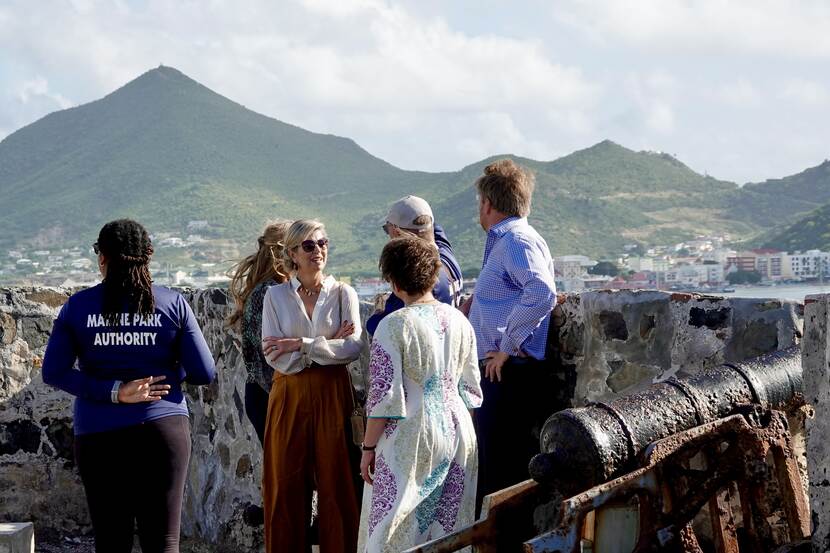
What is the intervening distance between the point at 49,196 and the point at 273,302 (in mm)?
122635

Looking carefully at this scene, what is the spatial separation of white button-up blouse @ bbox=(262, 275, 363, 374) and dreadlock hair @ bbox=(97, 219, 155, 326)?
2.35ft

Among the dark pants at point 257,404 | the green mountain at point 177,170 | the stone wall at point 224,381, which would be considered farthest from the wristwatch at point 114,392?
the green mountain at point 177,170

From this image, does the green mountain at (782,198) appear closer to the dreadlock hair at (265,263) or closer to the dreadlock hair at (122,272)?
the dreadlock hair at (265,263)

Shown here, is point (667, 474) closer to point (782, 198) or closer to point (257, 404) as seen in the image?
point (257, 404)

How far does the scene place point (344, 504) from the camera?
4.90 m

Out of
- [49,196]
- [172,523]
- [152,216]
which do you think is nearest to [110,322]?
[172,523]

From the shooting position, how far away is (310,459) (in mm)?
4926

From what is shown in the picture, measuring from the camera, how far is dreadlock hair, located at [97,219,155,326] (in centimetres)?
427

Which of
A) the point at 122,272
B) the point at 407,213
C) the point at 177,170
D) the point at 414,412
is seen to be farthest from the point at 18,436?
the point at 177,170

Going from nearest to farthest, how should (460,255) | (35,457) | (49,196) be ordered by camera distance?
1. (35,457)
2. (460,255)
3. (49,196)

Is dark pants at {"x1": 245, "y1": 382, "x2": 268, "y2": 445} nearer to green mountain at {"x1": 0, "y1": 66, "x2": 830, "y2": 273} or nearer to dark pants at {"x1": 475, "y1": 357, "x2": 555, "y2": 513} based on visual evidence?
dark pants at {"x1": 475, "y1": 357, "x2": 555, "y2": 513}

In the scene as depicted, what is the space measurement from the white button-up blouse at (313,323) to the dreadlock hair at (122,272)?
72 centimetres

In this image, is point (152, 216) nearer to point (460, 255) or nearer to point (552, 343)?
point (460, 255)

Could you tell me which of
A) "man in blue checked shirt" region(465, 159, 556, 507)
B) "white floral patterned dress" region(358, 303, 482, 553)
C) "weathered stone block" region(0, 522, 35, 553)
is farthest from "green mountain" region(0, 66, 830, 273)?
"white floral patterned dress" region(358, 303, 482, 553)
